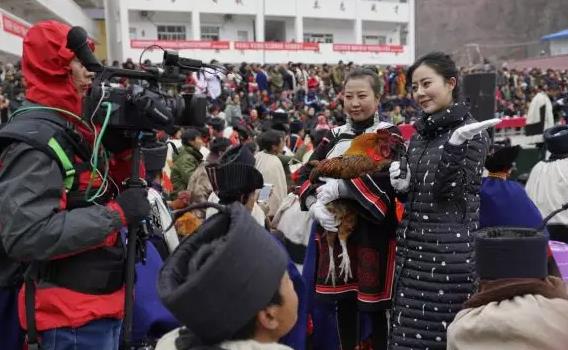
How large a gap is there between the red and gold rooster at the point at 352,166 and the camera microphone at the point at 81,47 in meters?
1.28

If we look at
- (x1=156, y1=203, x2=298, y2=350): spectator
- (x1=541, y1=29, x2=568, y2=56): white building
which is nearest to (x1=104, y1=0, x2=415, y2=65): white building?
(x1=541, y1=29, x2=568, y2=56): white building

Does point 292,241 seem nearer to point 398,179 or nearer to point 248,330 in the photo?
point 398,179

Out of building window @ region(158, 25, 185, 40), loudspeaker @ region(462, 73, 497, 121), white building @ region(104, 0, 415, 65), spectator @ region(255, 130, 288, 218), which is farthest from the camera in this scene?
building window @ region(158, 25, 185, 40)

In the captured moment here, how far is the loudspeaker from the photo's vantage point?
9.62 metres

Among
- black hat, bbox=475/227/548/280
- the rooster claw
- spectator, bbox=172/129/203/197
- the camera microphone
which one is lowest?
the rooster claw

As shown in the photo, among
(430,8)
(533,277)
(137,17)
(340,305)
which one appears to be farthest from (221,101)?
(430,8)

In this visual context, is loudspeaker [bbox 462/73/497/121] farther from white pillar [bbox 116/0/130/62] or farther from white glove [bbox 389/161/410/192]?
white pillar [bbox 116/0/130/62]

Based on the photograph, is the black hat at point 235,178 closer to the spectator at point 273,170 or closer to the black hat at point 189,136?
the spectator at point 273,170

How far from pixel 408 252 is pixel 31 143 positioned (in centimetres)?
168

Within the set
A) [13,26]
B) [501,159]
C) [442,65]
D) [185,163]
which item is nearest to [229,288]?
[442,65]

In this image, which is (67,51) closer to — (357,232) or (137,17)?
(357,232)

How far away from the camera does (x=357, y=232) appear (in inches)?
124

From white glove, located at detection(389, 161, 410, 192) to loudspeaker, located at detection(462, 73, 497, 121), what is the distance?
7.14 metres

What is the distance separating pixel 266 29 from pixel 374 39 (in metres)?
7.30
